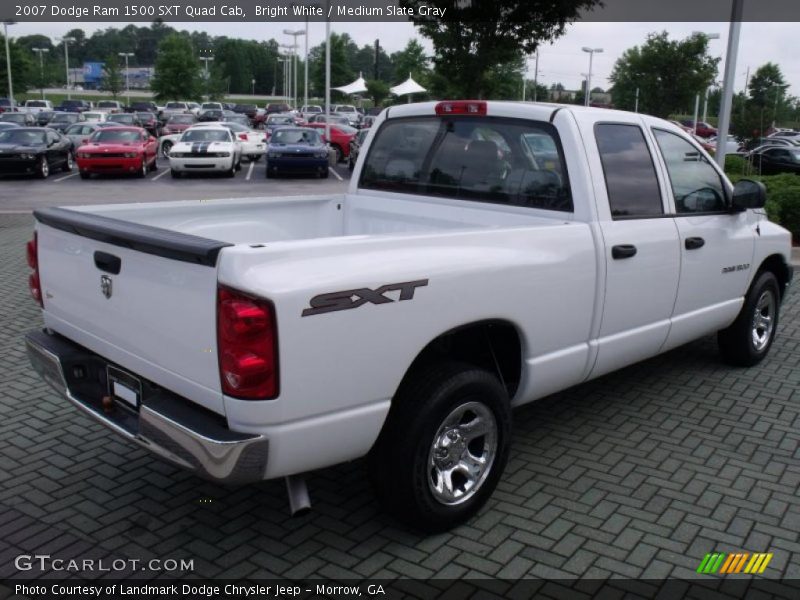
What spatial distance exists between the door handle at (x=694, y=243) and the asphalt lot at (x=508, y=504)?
1174 mm

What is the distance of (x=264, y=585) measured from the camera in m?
3.35

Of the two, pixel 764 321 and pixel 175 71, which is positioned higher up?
pixel 175 71

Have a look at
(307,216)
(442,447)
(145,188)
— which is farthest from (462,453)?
(145,188)

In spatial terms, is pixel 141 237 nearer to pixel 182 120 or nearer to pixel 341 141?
pixel 341 141

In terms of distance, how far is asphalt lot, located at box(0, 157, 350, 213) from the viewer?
1784 cm

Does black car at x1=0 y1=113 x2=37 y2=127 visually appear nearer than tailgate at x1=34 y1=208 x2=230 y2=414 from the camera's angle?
No

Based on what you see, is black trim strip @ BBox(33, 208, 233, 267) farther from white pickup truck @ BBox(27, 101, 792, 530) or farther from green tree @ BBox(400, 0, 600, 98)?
green tree @ BBox(400, 0, 600, 98)

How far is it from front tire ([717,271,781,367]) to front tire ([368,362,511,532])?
3.11 m

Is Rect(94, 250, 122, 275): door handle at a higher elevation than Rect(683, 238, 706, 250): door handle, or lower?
higher

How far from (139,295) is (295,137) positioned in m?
21.9

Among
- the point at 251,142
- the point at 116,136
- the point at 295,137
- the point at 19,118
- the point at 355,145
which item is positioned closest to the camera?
the point at 116,136

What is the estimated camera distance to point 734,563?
141 inches

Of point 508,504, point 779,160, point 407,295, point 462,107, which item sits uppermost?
point 462,107

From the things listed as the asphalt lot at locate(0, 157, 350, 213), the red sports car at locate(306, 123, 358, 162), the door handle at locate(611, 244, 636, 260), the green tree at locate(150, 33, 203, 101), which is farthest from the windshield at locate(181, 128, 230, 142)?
the green tree at locate(150, 33, 203, 101)
